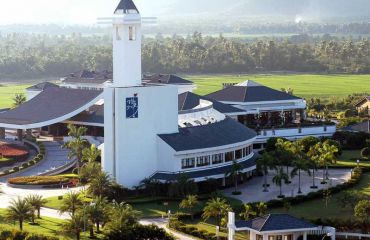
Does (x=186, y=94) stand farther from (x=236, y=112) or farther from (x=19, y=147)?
(x=19, y=147)

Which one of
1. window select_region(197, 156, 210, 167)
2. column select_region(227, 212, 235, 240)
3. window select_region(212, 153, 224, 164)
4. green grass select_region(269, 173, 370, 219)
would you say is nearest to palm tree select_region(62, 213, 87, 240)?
column select_region(227, 212, 235, 240)

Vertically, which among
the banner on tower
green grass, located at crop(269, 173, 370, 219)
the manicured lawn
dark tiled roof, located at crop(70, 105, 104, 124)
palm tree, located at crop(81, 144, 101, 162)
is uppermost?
the banner on tower

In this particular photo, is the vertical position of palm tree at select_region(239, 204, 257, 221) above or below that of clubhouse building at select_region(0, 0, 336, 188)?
below

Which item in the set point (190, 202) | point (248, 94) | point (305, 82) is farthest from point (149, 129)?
point (305, 82)

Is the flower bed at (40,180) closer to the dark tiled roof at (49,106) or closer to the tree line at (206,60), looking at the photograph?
the dark tiled roof at (49,106)

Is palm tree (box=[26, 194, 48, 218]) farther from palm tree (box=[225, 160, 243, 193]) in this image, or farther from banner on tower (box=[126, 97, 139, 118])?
palm tree (box=[225, 160, 243, 193])

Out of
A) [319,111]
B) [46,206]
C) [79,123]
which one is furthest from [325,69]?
[46,206]

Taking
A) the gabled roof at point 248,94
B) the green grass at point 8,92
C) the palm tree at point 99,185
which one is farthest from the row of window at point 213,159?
the green grass at point 8,92
